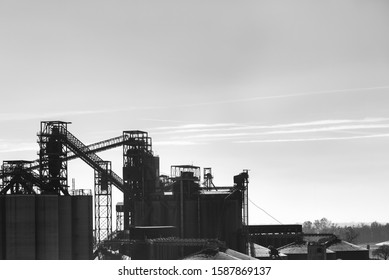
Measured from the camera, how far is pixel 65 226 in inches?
1810

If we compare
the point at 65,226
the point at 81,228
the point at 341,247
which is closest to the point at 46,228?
the point at 65,226

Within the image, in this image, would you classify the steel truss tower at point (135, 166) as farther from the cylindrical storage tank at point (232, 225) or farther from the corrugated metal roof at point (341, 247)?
the corrugated metal roof at point (341, 247)

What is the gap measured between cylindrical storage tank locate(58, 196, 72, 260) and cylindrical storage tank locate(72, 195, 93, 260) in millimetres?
843

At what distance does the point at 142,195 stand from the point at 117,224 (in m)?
5.39

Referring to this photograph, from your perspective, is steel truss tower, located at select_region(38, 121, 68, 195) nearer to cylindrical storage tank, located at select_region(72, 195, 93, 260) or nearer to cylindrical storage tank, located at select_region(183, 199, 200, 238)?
cylindrical storage tank, located at select_region(72, 195, 93, 260)

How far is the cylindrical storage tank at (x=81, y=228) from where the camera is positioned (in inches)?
1860

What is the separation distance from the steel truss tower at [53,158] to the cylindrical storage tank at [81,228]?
2.56 meters

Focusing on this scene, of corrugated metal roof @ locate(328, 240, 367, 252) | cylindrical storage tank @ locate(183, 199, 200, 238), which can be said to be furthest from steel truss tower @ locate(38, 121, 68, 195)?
corrugated metal roof @ locate(328, 240, 367, 252)

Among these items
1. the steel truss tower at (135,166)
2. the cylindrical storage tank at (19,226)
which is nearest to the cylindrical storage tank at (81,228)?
the cylindrical storage tank at (19,226)
